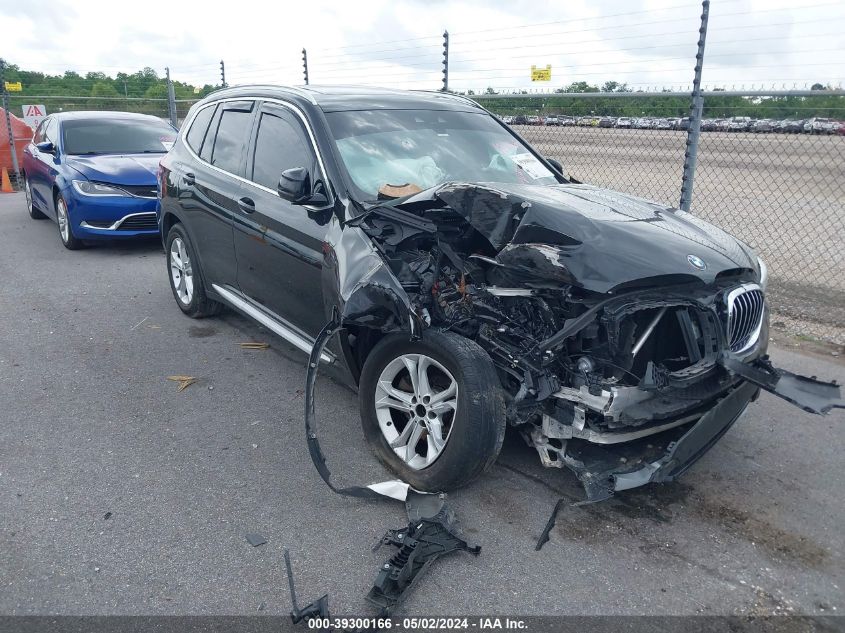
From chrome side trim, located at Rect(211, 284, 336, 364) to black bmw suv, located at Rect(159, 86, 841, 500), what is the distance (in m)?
0.02

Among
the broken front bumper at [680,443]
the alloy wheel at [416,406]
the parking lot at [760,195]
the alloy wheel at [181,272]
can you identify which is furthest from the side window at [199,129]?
the parking lot at [760,195]

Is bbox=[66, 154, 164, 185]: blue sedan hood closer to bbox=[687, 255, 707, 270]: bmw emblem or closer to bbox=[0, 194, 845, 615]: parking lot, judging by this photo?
bbox=[0, 194, 845, 615]: parking lot

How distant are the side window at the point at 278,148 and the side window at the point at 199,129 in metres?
1.08

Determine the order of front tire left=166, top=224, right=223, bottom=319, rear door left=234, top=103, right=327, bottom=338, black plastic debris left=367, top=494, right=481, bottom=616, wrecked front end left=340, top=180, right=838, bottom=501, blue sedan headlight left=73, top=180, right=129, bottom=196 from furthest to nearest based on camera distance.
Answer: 1. blue sedan headlight left=73, top=180, right=129, bottom=196
2. front tire left=166, top=224, right=223, bottom=319
3. rear door left=234, top=103, right=327, bottom=338
4. wrecked front end left=340, top=180, right=838, bottom=501
5. black plastic debris left=367, top=494, right=481, bottom=616

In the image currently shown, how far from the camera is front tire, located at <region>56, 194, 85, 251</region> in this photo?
916cm

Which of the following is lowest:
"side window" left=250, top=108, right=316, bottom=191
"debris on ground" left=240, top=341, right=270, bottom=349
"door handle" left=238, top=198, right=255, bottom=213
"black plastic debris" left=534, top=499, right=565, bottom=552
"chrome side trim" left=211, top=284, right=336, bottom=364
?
"black plastic debris" left=534, top=499, right=565, bottom=552

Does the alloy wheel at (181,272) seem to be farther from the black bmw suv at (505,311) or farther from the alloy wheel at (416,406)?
the alloy wheel at (416,406)

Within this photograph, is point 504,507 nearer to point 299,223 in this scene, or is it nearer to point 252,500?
point 252,500

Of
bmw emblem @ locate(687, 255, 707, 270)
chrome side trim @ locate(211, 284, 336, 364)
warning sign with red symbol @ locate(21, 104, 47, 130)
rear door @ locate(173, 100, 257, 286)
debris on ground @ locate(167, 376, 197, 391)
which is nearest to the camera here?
bmw emblem @ locate(687, 255, 707, 270)

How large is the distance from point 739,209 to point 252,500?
36.0 feet

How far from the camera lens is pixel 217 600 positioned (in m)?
2.88

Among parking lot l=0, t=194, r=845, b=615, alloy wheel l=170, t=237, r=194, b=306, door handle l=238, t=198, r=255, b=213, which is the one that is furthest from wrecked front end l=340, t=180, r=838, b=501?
alloy wheel l=170, t=237, r=194, b=306

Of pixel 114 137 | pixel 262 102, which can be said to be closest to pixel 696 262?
pixel 262 102

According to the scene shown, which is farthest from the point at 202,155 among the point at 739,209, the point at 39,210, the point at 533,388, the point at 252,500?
the point at 739,209
